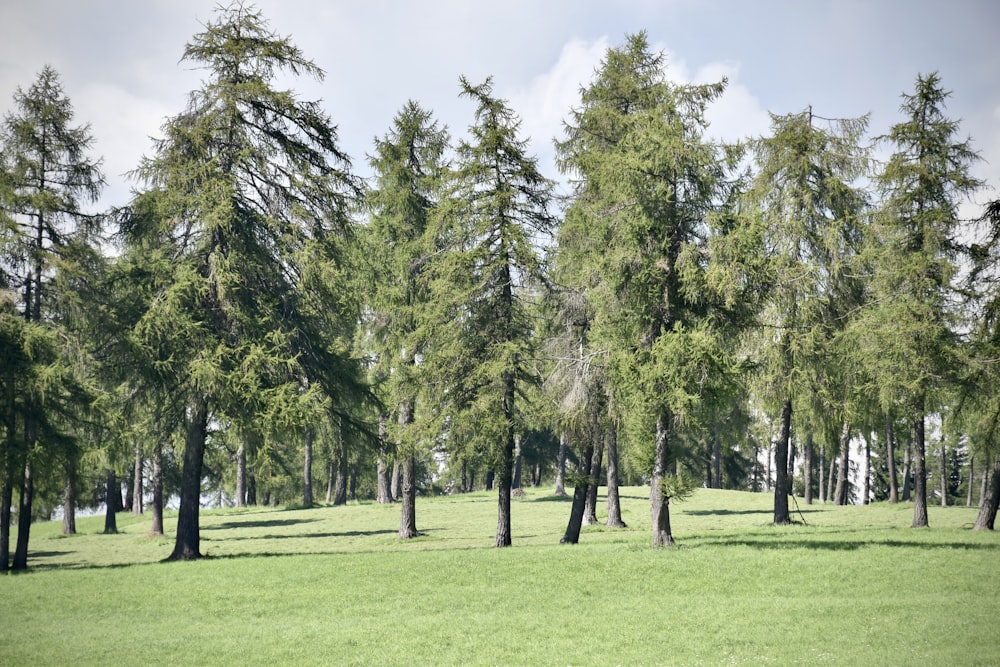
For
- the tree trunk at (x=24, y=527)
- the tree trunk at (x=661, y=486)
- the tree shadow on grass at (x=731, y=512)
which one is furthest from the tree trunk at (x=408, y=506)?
the tree shadow on grass at (x=731, y=512)

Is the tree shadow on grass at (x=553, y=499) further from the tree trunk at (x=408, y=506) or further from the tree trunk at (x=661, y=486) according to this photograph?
the tree trunk at (x=661, y=486)

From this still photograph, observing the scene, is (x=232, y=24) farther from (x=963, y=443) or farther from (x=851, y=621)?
(x=963, y=443)

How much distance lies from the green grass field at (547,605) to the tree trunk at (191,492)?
117cm

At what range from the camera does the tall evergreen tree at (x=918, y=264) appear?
21391mm

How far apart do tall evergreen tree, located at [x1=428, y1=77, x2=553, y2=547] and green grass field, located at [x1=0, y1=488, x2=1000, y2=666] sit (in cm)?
394

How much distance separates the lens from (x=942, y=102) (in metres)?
24.2

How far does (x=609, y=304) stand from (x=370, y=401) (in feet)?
23.9

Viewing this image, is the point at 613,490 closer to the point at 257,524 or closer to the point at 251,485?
the point at 257,524

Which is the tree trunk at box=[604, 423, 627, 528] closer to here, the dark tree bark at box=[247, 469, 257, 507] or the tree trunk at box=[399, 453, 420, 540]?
the tree trunk at box=[399, 453, 420, 540]

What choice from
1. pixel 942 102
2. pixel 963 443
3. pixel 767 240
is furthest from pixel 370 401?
pixel 963 443

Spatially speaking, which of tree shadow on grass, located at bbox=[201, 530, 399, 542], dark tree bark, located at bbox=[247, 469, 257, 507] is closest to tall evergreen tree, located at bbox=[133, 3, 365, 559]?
tree shadow on grass, located at bbox=[201, 530, 399, 542]

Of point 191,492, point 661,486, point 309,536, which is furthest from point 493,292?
point 309,536

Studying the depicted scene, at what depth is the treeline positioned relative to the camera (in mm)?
19031

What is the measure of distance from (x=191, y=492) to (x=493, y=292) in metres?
9.64
